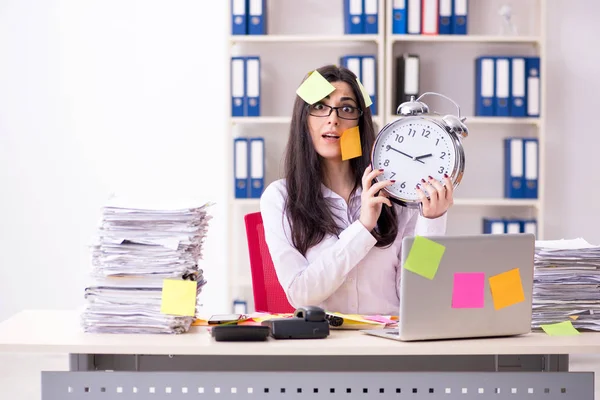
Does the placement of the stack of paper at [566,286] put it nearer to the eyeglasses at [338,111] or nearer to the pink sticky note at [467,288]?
the pink sticky note at [467,288]

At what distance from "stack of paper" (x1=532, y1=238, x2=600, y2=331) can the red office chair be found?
809mm

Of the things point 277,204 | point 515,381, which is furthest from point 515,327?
point 277,204

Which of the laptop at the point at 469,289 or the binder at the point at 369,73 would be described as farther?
the binder at the point at 369,73

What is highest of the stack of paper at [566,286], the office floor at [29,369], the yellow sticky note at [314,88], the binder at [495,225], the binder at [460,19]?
the binder at [460,19]

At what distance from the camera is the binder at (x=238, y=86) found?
414 centimetres

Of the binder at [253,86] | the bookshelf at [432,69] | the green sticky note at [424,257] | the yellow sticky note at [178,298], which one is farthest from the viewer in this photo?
the bookshelf at [432,69]

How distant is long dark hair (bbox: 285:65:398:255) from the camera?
2373 mm

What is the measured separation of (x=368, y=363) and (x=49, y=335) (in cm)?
74

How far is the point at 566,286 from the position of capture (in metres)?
2.02

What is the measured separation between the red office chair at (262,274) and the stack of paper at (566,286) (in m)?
0.81

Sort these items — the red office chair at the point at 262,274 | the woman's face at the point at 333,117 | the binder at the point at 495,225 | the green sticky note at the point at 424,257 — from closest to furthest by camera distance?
the green sticky note at the point at 424,257
the woman's face at the point at 333,117
the red office chair at the point at 262,274
the binder at the point at 495,225

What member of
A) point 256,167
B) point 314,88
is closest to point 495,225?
point 256,167

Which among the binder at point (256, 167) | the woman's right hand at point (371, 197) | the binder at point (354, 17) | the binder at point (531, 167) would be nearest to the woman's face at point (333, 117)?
the woman's right hand at point (371, 197)

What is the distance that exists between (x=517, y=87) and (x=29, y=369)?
288 centimetres
